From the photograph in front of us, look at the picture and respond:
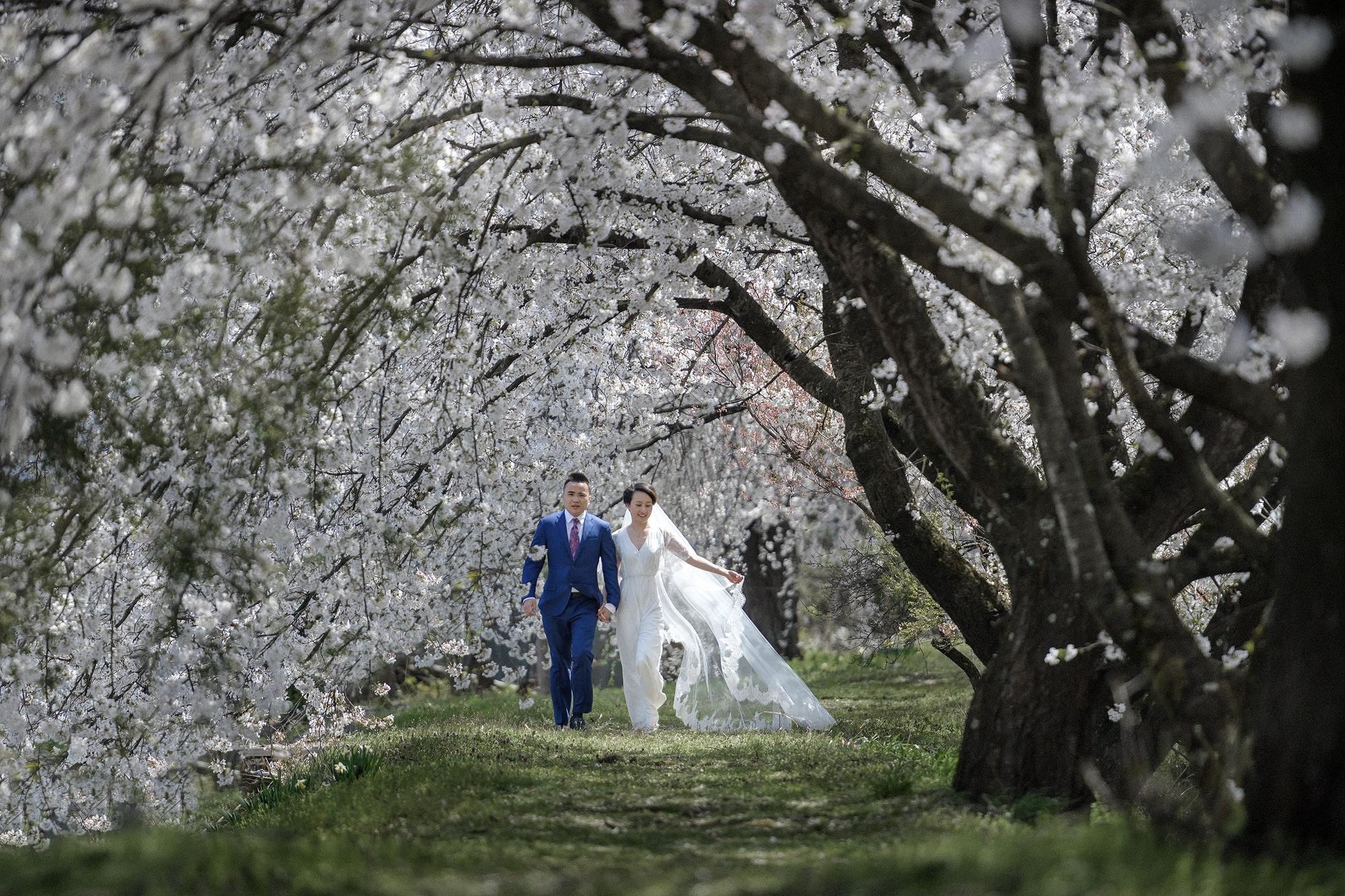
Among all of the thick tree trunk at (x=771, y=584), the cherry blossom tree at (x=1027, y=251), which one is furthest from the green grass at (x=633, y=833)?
the thick tree trunk at (x=771, y=584)

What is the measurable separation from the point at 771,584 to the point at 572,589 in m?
13.6

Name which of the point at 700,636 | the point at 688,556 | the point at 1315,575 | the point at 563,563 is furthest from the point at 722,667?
the point at 1315,575

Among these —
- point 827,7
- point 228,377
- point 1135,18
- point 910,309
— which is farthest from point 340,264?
point 1135,18

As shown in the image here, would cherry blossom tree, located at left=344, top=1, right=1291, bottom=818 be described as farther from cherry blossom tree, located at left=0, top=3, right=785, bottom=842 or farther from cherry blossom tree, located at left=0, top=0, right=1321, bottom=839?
cherry blossom tree, located at left=0, top=3, right=785, bottom=842

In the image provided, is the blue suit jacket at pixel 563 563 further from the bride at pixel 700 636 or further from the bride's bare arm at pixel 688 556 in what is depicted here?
the bride's bare arm at pixel 688 556

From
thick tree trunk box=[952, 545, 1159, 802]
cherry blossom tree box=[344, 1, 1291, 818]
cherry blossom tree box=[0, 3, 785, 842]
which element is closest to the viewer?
cherry blossom tree box=[344, 1, 1291, 818]

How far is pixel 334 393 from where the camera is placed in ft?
22.4

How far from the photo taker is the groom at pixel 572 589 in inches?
377


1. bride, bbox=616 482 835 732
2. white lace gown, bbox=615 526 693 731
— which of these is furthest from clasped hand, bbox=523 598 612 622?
bride, bbox=616 482 835 732

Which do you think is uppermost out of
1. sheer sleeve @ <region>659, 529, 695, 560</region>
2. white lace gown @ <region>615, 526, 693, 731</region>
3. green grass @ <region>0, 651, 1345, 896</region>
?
sheer sleeve @ <region>659, 529, 695, 560</region>

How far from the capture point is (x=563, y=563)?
9.63 meters

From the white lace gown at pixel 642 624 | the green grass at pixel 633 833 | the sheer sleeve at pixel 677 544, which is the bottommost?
the green grass at pixel 633 833

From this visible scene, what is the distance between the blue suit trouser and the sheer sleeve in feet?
3.34

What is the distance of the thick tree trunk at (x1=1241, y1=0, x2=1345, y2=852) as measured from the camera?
135 inches
